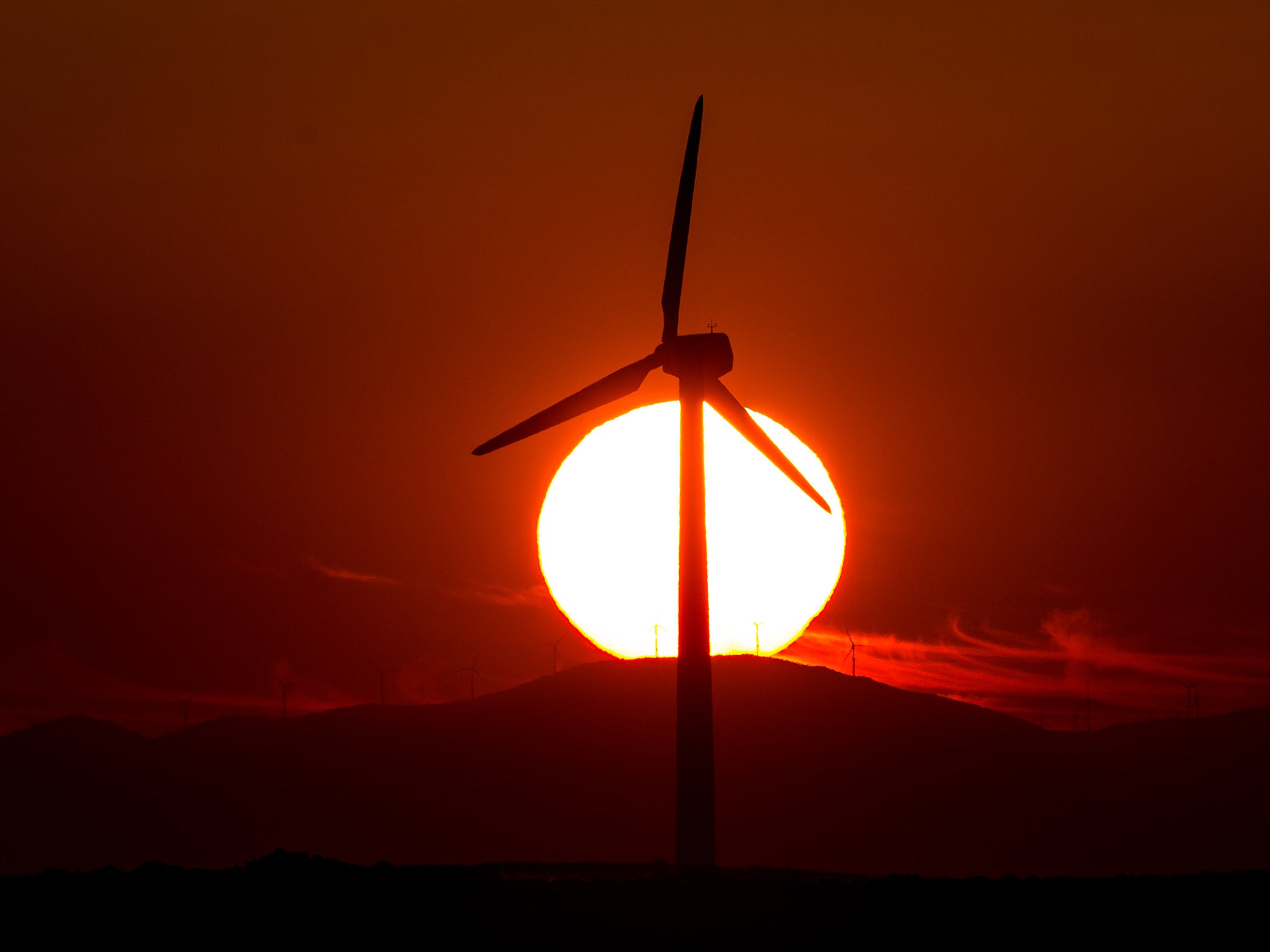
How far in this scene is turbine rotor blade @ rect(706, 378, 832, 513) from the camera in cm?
5147

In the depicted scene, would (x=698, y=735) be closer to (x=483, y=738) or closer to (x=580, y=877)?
(x=580, y=877)

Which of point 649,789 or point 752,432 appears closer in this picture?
point 752,432

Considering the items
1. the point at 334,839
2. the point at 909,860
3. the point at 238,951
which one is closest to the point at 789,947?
the point at 238,951

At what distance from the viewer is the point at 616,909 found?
130 feet

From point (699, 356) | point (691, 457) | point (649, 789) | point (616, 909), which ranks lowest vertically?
point (616, 909)

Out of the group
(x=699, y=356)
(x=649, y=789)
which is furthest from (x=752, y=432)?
(x=649, y=789)

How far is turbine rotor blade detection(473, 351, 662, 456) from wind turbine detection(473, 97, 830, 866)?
0.11 ft

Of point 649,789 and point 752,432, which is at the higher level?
point 649,789

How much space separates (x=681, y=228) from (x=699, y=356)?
642 centimetres

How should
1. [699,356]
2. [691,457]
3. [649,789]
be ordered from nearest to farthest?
[691,457] → [699,356] → [649,789]

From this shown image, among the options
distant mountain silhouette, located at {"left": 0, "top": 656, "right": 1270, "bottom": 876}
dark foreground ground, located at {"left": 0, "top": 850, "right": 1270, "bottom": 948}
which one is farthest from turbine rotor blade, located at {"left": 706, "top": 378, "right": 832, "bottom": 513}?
distant mountain silhouette, located at {"left": 0, "top": 656, "right": 1270, "bottom": 876}

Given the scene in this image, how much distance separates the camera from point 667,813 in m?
143

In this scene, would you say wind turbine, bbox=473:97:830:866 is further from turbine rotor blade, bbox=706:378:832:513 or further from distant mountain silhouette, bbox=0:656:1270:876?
distant mountain silhouette, bbox=0:656:1270:876

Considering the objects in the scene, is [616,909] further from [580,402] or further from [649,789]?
[649,789]
